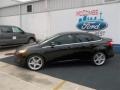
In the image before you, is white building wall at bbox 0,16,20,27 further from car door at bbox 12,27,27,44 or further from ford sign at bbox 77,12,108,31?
ford sign at bbox 77,12,108,31

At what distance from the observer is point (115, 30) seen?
12820mm

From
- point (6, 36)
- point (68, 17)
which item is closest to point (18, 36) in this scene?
point (6, 36)

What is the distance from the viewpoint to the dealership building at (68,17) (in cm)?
1298

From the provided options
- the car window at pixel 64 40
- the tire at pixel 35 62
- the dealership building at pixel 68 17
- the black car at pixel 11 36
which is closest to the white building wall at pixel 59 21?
the dealership building at pixel 68 17

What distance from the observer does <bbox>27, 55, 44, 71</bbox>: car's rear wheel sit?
9.75 m

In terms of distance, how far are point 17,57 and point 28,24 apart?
9632 mm

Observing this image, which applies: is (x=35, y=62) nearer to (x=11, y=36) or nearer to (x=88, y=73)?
(x=88, y=73)

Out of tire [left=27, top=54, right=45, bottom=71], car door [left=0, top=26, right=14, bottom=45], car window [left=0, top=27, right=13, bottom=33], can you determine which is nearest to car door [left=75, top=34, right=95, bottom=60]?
tire [left=27, top=54, right=45, bottom=71]

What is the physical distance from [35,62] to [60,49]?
116cm

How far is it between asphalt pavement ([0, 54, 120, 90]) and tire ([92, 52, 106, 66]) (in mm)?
213

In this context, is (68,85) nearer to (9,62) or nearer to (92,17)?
A: (9,62)

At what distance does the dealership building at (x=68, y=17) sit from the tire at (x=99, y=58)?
2.67 metres

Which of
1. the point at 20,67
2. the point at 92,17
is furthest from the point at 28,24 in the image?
the point at 20,67

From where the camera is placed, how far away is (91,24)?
13969 mm
